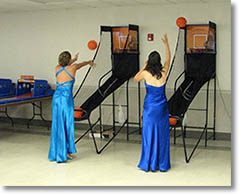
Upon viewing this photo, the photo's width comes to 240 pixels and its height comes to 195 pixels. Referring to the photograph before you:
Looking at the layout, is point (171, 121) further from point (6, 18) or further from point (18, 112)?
point (6, 18)

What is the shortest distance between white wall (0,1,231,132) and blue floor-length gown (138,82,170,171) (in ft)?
5.31

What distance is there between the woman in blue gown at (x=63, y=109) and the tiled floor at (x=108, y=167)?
24 centimetres

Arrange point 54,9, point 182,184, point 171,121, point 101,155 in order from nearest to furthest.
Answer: point 182,184 < point 171,121 < point 101,155 < point 54,9

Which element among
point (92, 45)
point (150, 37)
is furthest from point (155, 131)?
point (92, 45)

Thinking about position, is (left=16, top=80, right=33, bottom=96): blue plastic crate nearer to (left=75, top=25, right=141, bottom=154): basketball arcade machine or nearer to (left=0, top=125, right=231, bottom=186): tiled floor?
(left=0, top=125, right=231, bottom=186): tiled floor

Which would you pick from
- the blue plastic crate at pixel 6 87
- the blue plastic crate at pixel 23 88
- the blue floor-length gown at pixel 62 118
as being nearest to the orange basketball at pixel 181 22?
the blue floor-length gown at pixel 62 118

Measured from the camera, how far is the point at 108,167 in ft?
18.5

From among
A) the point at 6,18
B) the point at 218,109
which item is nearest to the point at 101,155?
the point at 218,109

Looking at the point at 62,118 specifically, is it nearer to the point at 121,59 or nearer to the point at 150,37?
the point at 121,59

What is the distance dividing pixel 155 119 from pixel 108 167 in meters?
0.99

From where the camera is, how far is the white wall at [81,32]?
695cm

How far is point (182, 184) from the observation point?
489 cm

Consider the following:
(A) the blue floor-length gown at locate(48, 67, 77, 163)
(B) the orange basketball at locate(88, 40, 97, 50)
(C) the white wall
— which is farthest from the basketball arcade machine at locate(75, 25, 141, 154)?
(A) the blue floor-length gown at locate(48, 67, 77, 163)

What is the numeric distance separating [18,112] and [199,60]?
14.4 feet
